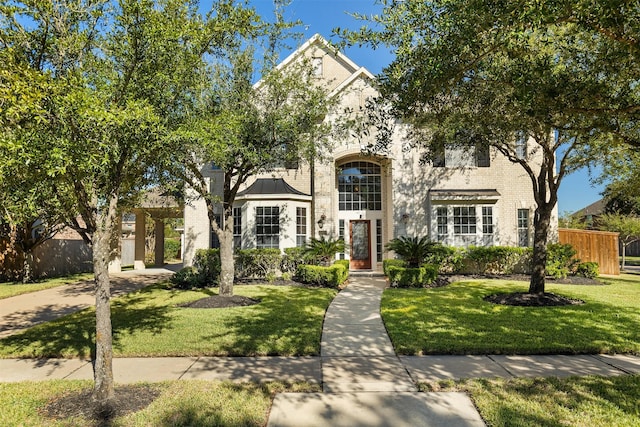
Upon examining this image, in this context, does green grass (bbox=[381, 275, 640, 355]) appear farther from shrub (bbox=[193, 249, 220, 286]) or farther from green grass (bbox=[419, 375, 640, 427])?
shrub (bbox=[193, 249, 220, 286])

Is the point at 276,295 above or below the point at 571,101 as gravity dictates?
below

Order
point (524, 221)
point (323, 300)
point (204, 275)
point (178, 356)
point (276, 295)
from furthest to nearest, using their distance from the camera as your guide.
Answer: point (524, 221)
point (204, 275)
point (276, 295)
point (323, 300)
point (178, 356)

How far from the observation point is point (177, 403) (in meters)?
4.34

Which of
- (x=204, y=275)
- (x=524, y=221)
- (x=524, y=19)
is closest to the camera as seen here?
(x=524, y=19)

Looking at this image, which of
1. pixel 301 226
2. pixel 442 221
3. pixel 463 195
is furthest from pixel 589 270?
pixel 301 226

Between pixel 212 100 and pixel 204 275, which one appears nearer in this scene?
pixel 212 100

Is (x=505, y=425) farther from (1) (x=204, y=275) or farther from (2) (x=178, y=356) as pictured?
(1) (x=204, y=275)

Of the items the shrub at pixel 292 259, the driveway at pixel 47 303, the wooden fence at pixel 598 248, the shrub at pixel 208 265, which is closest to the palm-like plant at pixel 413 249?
the shrub at pixel 292 259

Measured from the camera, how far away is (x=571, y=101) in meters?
5.60

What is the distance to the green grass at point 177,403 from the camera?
3.99 metres

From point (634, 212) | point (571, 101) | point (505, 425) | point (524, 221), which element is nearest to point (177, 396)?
point (505, 425)

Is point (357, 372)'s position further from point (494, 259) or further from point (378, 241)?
point (494, 259)

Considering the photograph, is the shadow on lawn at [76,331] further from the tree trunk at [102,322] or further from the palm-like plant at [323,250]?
the palm-like plant at [323,250]

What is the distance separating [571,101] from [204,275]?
12.6 m
